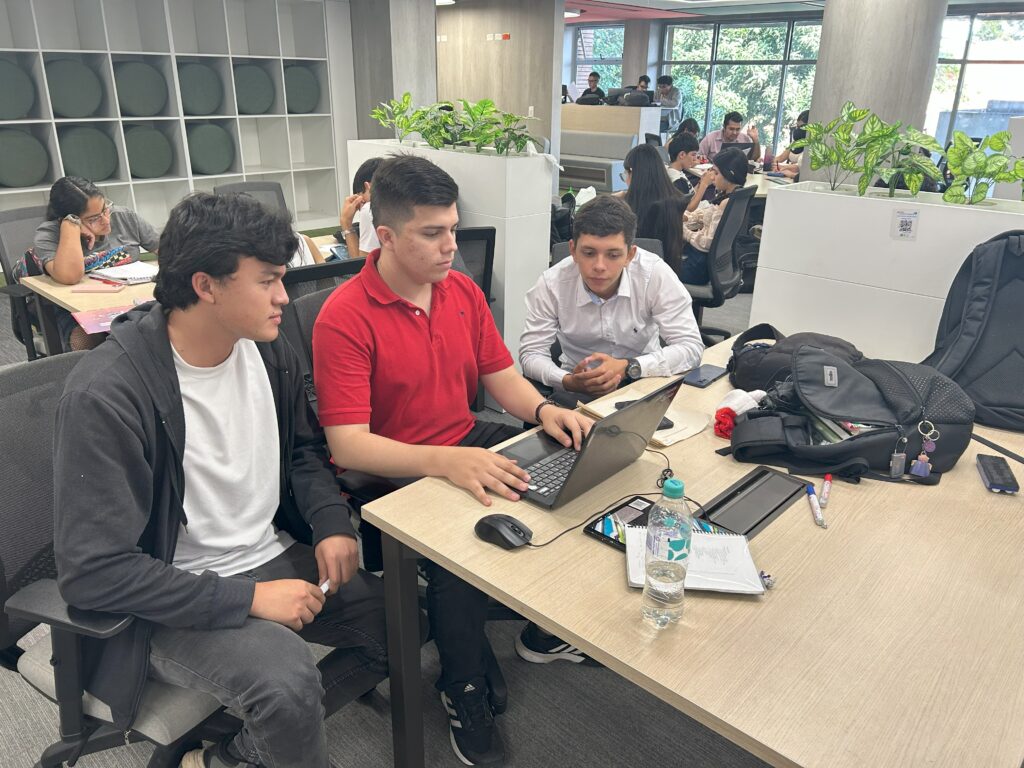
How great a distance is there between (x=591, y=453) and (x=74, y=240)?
2703 mm

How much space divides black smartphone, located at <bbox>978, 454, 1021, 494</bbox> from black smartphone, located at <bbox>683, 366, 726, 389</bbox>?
68cm

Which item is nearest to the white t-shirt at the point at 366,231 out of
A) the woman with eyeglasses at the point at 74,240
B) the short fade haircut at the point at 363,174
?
the short fade haircut at the point at 363,174

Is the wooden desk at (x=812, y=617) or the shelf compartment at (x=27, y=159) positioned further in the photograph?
the shelf compartment at (x=27, y=159)

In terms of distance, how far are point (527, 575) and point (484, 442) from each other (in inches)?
30.0

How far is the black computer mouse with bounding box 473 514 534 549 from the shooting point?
1.30m

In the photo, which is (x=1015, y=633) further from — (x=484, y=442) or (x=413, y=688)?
(x=484, y=442)

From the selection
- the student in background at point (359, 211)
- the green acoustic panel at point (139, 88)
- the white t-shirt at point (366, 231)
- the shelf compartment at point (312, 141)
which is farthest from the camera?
the shelf compartment at point (312, 141)

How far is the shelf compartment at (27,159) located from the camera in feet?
16.8

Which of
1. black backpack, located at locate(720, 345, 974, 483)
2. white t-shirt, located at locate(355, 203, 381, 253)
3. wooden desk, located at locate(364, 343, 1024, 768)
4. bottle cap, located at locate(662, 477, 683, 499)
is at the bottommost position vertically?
wooden desk, located at locate(364, 343, 1024, 768)

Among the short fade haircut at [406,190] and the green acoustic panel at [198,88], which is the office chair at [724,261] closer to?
the short fade haircut at [406,190]

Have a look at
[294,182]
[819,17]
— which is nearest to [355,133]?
[294,182]

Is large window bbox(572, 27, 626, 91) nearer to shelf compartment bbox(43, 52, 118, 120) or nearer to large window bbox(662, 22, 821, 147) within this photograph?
large window bbox(662, 22, 821, 147)

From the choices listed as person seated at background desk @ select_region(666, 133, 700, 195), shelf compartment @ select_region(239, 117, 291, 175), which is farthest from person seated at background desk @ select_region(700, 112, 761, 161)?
shelf compartment @ select_region(239, 117, 291, 175)

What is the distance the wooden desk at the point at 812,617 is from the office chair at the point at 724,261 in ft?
7.90
